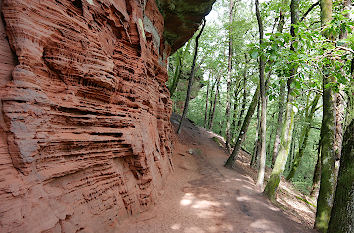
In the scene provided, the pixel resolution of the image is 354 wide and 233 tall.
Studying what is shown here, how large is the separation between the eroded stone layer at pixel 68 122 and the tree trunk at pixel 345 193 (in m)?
4.84

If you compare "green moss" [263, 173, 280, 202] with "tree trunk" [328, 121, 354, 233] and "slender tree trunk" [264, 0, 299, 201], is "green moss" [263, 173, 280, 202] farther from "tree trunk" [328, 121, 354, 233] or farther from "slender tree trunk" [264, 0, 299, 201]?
"tree trunk" [328, 121, 354, 233]

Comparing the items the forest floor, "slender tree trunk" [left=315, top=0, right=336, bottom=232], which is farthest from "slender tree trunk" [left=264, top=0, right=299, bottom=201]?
"slender tree trunk" [left=315, top=0, right=336, bottom=232]

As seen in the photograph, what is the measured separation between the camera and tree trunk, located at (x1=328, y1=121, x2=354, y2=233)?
3.57m

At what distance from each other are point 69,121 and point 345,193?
5824mm

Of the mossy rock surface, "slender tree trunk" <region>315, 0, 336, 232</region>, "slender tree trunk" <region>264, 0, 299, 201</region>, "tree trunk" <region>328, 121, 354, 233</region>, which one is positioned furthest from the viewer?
the mossy rock surface

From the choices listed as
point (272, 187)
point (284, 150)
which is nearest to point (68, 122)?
point (272, 187)

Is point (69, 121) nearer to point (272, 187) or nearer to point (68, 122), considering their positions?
point (68, 122)

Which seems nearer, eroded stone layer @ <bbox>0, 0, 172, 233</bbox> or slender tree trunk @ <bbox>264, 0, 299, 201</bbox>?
eroded stone layer @ <bbox>0, 0, 172, 233</bbox>

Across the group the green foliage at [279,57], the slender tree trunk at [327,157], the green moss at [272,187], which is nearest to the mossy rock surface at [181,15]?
the green foliage at [279,57]

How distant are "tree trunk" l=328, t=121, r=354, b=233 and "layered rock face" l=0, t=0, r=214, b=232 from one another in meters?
4.83

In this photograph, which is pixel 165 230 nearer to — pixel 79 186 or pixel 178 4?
pixel 79 186

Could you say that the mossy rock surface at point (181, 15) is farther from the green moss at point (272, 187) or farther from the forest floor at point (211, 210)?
the green moss at point (272, 187)

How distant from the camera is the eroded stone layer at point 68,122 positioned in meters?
2.97

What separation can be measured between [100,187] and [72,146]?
1298 mm
